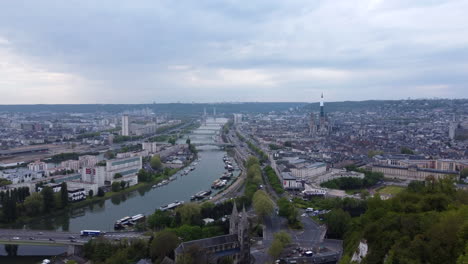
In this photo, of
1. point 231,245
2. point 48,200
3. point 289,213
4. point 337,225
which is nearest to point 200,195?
point 289,213

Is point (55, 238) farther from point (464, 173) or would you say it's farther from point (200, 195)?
point (464, 173)

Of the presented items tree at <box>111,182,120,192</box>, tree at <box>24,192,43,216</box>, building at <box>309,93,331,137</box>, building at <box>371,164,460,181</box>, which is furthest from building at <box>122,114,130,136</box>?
tree at <box>24,192,43,216</box>

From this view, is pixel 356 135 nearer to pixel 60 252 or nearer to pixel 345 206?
pixel 345 206

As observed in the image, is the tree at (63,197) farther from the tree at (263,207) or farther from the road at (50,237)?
the tree at (263,207)

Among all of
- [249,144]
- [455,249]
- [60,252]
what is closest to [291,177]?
[60,252]

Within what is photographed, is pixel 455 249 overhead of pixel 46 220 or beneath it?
overhead

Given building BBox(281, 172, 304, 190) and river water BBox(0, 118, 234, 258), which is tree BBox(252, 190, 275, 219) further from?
building BBox(281, 172, 304, 190)
